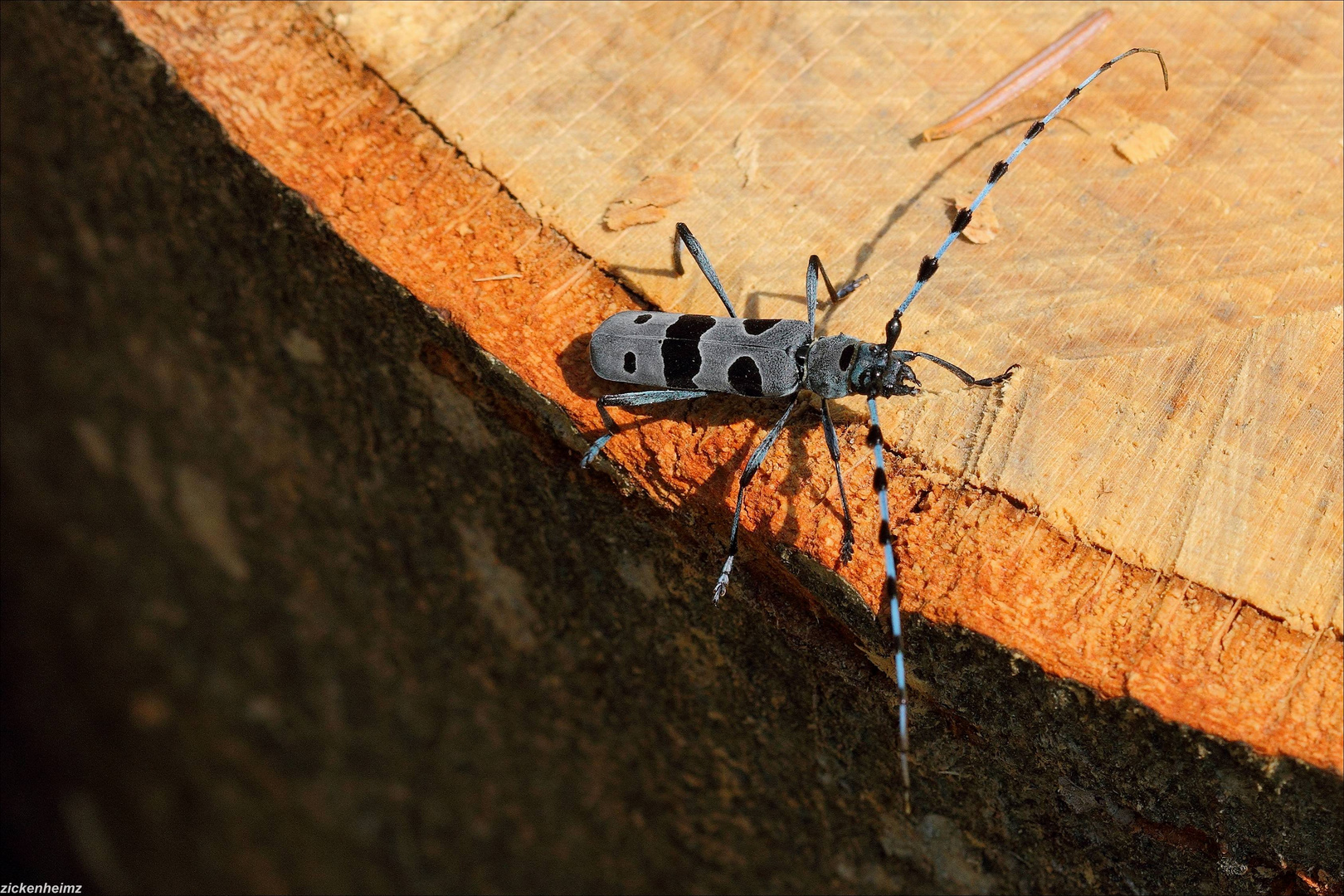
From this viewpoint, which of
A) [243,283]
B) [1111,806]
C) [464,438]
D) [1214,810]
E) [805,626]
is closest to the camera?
[1214,810]

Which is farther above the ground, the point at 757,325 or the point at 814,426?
the point at 757,325

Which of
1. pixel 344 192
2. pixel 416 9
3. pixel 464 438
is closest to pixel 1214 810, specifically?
pixel 464 438

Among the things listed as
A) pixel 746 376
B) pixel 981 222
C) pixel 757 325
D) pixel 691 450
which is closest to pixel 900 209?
pixel 981 222

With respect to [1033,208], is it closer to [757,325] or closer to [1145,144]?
Answer: [1145,144]

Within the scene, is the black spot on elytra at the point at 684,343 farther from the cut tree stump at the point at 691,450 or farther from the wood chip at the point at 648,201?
the wood chip at the point at 648,201

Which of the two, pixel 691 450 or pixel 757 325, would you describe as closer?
pixel 691 450

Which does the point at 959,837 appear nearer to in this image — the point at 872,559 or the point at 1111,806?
the point at 1111,806

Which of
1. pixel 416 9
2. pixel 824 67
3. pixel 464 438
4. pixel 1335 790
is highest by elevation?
pixel 416 9

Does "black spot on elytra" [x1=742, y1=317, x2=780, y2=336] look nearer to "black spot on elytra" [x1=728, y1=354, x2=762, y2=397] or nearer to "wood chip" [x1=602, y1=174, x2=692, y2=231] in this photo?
"black spot on elytra" [x1=728, y1=354, x2=762, y2=397]
